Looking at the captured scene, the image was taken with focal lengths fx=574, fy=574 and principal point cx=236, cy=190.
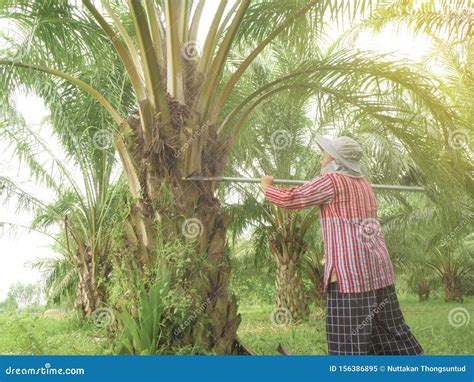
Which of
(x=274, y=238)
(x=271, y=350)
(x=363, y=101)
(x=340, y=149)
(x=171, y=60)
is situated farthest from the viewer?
(x=274, y=238)

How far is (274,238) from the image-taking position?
10.4 meters

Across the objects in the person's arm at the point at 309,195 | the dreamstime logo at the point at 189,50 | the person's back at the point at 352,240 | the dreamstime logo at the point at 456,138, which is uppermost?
the dreamstime logo at the point at 189,50

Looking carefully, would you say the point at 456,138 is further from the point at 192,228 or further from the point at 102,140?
the point at 102,140

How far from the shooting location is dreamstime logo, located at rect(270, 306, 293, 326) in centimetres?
1025

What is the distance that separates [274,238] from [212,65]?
622 cm

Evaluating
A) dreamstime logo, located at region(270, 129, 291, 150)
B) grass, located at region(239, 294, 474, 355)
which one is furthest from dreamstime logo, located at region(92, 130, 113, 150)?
grass, located at region(239, 294, 474, 355)

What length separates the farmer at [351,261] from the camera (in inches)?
136

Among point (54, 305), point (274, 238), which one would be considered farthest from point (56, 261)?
point (274, 238)

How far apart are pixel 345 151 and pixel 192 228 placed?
1.26 meters

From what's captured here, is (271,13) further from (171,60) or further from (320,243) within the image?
(320,243)

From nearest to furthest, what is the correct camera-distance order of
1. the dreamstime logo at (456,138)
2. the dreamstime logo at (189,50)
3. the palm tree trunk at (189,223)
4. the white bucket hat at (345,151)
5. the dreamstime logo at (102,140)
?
the white bucket hat at (345,151) → the palm tree trunk at (189,223) → the dreamstime logo at (189,50) → the dreamstime logo at (456,138) → the dreamstime logo at (102,140)

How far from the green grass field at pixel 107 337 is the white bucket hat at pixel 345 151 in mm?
2144
